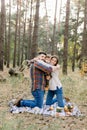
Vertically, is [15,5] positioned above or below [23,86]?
above

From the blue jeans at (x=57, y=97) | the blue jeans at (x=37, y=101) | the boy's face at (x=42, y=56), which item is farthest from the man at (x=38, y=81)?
the blue jeans at (x=57, y=97)

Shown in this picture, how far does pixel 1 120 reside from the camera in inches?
271

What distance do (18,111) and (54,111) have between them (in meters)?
0.95

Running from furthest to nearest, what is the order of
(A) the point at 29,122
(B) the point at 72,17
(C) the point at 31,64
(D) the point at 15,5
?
1. (B) the point at 72,17
2. (D) the point at 15,5
3. (C) the point at 31,64
4. (A) the point at 29,122

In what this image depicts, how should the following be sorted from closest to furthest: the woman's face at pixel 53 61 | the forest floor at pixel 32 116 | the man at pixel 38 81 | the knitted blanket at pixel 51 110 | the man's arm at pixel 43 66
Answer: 1. the forest floor at pixel 32 116
2. the knitted blanket at pixel 51 110
3. the man's arm at pixel 43 66
4. the man at pixel 38 81
5. the woman's face at pixel 53 61

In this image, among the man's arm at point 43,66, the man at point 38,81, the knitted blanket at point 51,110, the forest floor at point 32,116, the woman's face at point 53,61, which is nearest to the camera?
the forest floor at point 32,116

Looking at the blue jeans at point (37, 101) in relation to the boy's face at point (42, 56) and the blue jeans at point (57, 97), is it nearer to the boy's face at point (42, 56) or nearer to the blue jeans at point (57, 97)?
the blue jeans at point (57, 97)

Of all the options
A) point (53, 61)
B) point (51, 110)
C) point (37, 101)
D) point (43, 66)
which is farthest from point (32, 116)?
point (53, 61)

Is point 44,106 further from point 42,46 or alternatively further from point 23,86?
point 42,46

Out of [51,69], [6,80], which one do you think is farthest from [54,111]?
[6,80]

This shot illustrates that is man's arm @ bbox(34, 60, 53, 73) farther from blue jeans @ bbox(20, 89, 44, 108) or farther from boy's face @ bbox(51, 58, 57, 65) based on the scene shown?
blue jeans @ bbox(20, 89, 44, 108)

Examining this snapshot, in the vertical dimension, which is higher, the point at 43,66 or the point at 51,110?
the point at 43,66

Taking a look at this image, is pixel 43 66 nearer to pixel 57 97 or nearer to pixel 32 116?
pixel 57 97

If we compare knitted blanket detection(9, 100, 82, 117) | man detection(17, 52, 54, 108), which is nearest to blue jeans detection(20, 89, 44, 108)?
man detection(17, 52, 54, 108)
